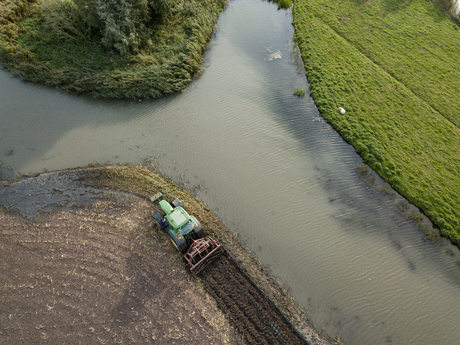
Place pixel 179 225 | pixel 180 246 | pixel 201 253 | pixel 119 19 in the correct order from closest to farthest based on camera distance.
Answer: pixel 179 225, pixel 180 246, pixel 201 253, pixel 119 19

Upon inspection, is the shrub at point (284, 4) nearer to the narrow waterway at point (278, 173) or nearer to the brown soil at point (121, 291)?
the narrow waterway at point (278, 173)

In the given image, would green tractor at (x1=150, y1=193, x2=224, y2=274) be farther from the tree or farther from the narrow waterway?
the tree

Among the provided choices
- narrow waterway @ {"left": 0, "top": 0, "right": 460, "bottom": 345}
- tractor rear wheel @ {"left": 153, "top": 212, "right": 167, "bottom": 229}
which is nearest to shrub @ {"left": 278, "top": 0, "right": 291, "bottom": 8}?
narrow waterway @ {"left": 0, "top": 0, "right": 460, "bottom": 345}

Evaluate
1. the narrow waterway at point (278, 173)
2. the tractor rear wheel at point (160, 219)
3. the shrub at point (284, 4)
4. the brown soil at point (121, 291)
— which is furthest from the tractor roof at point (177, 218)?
the shrub at point (284, 4)

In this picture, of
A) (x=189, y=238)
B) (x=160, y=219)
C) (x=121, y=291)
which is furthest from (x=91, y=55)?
(x=121, y=291)

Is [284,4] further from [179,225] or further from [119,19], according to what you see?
[179,225]
